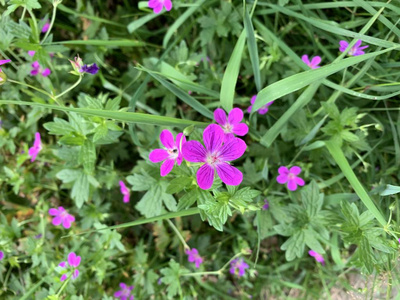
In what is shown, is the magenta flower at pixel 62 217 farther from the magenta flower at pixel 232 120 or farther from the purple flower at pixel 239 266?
the magenta flower at pixel 232 120

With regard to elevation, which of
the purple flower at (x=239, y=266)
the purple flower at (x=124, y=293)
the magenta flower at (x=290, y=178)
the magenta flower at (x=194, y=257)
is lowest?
the purple flower at (x=124, y=293)

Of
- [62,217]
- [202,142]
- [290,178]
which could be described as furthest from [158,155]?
[62,217]

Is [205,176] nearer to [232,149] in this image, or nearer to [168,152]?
[232,149]

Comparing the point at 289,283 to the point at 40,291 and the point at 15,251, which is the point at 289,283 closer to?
the point at 40,291

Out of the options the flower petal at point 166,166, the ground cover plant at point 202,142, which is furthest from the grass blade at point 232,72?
the flower petal at point 166,166

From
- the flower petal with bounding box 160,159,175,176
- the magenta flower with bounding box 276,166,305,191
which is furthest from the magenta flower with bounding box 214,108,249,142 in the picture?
the magenta flower with bounding box 276,166,305,191

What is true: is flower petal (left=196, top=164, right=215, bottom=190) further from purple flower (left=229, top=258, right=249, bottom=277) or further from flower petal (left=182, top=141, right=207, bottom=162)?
purple flower (left=229, top=258, right=249, bottom=277)
